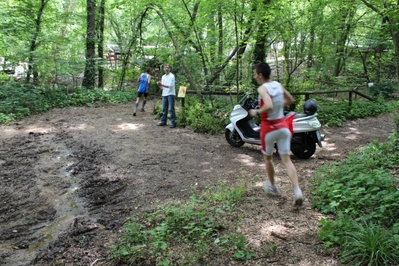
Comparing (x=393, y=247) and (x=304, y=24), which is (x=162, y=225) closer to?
(x=393, y=247)

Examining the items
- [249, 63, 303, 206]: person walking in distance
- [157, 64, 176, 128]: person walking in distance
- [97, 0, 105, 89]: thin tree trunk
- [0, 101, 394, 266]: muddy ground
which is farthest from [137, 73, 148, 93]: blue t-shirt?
[249, 63, 303, 206]: person walking in distance

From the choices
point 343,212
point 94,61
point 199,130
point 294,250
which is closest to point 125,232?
point 294,250

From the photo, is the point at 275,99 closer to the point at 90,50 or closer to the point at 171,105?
the point at 171,105

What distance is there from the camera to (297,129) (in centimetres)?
598

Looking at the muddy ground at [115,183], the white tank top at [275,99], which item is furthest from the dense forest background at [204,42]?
the white tank top at [275,99]

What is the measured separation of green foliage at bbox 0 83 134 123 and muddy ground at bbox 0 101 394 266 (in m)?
1.34

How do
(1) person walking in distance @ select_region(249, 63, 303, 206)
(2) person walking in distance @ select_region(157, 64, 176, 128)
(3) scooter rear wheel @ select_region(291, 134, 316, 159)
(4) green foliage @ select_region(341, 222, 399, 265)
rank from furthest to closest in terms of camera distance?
(2) person walking in distance @ select_region(157, 64, 176, 128) < (3) scooter rear wheel @ select_region(291, 134, 316, 159) < (1) person walking in distance @ select_region(249, 63, 303, 206) < (4) green foliage @ select_region(341, 222, 399, 265)

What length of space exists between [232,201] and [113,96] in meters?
11.9

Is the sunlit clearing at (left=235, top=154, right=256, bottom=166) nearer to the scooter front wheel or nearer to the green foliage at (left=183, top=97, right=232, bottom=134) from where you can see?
the scooter front wheel

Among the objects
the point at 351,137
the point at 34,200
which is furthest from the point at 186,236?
the point at 351,137

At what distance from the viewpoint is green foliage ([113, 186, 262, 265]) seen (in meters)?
3.00

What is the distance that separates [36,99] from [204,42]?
6.73m

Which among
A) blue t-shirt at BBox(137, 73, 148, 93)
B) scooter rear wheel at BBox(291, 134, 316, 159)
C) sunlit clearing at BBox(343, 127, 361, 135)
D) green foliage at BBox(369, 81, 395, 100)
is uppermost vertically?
green foliage at BBox(369, 81, 395, 100)

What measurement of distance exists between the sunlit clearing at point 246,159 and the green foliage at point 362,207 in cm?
138
